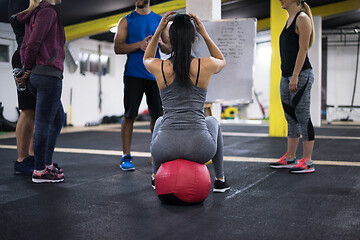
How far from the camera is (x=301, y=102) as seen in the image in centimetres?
277

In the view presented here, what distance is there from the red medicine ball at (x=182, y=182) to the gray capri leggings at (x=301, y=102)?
1.24 m

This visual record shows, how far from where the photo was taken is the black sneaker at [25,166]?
2698 millimetres

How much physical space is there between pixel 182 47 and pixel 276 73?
Result: 15.6ft

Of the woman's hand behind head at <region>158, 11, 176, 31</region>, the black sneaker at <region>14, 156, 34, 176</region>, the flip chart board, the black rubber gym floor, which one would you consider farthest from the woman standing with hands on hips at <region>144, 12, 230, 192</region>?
the flip chart board

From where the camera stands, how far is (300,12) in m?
2.71

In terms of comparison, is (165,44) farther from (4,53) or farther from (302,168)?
(4,53)

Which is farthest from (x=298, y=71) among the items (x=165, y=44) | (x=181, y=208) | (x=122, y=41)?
(x=181, y=208)

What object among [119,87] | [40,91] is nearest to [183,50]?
[40,91]

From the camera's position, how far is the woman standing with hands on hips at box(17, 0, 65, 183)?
7.54ft

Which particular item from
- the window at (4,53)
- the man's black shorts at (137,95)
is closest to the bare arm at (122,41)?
the man's black shorts at (137,95)

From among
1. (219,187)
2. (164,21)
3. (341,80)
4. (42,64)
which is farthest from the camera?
(341,80)

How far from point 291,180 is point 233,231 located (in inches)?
45.9

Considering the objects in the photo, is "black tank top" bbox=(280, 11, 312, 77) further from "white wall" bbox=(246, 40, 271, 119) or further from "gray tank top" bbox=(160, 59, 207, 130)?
"white wall" bbox=(246, 40, 271, 119)

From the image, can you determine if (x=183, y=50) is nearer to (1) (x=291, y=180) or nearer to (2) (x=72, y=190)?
(2) (x=72, y=190)
